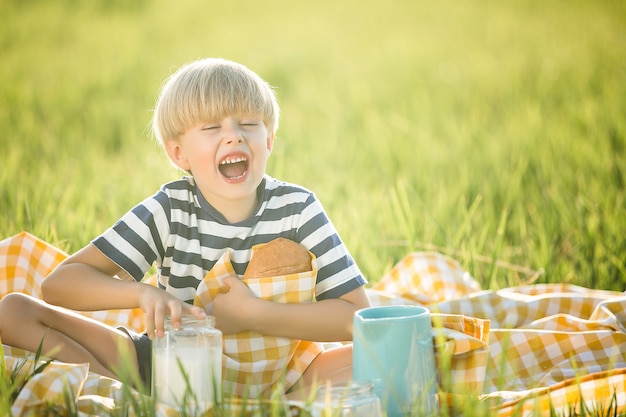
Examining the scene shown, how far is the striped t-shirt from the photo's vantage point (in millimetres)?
2090

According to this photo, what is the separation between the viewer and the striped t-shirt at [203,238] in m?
2.09

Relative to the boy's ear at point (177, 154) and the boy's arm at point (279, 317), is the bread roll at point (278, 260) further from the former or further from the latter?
the boy's ear at point (177, 154)

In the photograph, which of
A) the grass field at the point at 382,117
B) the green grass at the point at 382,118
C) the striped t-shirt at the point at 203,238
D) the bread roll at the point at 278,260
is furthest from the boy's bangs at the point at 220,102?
the grass field at the point at 382,117

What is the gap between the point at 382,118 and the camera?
16.9ft

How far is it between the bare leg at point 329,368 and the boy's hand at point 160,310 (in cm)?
36

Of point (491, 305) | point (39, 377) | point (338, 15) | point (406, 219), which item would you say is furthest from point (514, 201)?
point (338, 15)

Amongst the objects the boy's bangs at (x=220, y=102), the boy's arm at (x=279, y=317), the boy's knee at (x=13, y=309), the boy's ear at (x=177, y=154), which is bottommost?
the boy's arm at (x=279, y=317)

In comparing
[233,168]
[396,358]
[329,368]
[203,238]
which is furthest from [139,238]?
[396,358]

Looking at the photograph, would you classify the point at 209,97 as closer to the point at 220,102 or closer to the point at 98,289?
the point at 220,102

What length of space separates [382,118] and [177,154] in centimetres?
306

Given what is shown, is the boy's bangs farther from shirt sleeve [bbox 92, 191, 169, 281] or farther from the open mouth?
shirt sleeve [bbox 92, 191, 169, 281]

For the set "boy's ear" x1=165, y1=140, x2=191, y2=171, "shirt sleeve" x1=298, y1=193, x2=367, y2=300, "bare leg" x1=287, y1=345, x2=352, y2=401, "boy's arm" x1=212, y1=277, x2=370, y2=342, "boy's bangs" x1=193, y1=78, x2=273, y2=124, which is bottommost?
"bare leg" x1=287, y1=345, x2=352, y2=401

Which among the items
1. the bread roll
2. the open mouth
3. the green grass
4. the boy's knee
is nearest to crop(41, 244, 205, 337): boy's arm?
the boy's knee

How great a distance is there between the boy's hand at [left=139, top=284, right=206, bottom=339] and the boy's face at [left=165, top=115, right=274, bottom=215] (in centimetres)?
33
